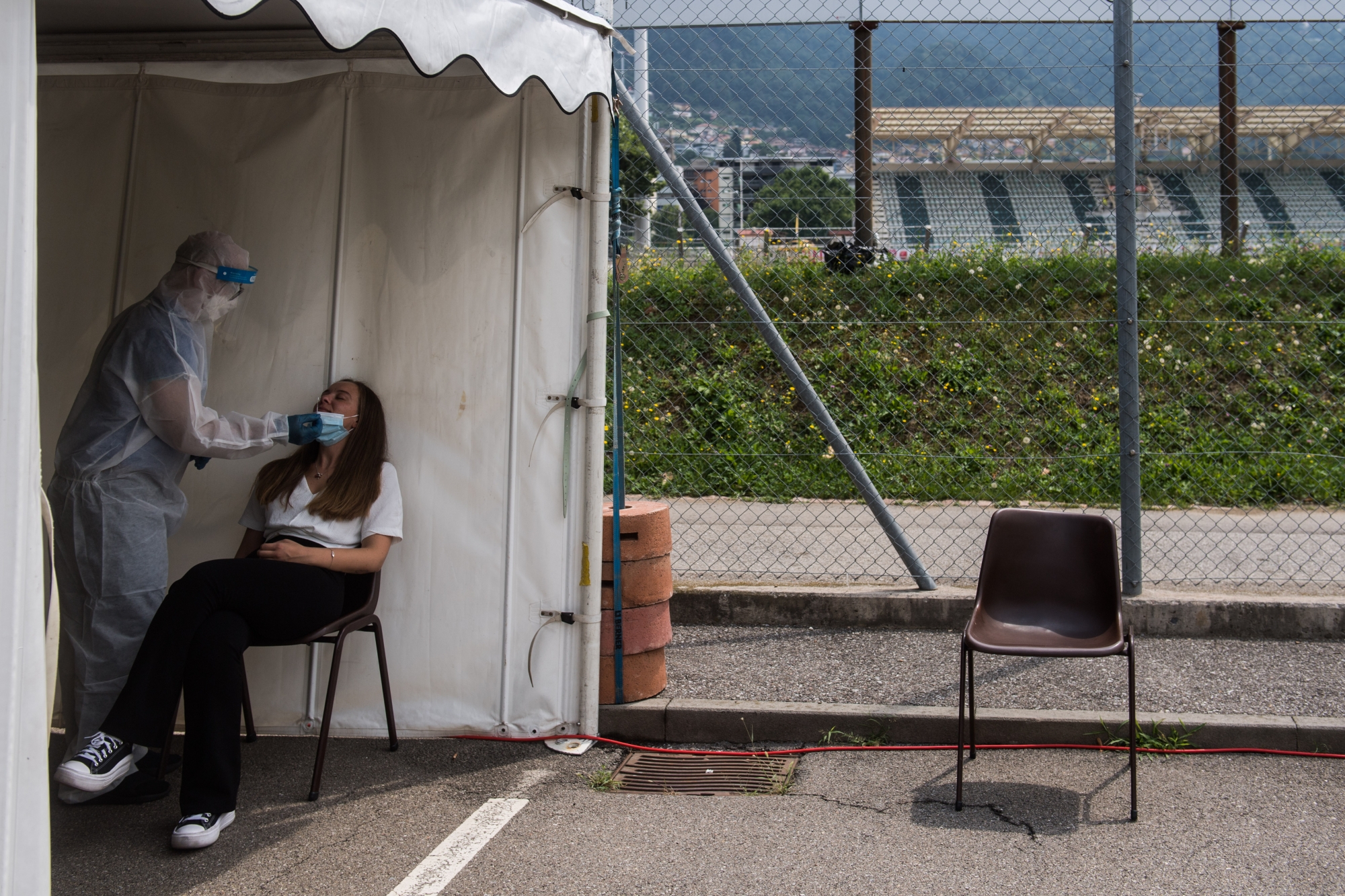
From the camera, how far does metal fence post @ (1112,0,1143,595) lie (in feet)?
17.5

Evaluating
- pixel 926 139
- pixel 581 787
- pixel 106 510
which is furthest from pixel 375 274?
pixel 926 139

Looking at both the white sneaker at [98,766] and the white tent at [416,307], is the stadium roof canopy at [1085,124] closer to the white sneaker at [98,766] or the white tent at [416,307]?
the white tent at [416,307]

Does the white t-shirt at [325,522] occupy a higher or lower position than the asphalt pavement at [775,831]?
higher

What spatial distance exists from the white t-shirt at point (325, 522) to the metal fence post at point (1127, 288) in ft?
11.5

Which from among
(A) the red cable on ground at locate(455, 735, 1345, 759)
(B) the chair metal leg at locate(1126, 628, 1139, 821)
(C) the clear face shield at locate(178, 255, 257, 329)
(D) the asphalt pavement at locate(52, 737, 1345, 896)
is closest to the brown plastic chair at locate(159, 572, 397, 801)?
(D) the asphalt pavement at locate(52, 737, 1345, 896)

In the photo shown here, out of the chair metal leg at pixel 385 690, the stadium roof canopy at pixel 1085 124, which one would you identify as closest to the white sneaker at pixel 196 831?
the chair metal leg at pixel 385 690

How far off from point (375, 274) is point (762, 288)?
5539 millimetres

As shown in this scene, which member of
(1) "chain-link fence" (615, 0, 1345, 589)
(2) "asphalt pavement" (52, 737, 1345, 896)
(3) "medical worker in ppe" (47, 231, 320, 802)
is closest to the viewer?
(2) "asphalt pavement" (52, 737, 1345, 896)

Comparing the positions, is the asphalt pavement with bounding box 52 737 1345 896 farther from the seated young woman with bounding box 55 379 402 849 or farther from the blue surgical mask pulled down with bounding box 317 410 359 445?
the blue surgical mask pulled down with bounding box 317 410 359 445

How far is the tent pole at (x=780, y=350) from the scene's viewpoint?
5.07 meters

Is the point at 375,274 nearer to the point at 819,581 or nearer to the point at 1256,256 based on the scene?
the point at 819,581

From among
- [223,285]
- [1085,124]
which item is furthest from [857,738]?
[1085,124]

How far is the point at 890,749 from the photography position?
4246 mm

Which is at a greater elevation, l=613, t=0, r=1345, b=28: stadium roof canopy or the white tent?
l=613, t=0, r=1345, b=28: stadium roof canopy
